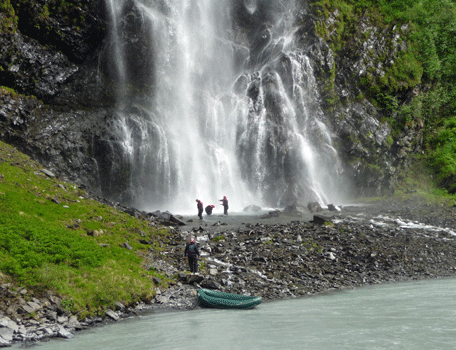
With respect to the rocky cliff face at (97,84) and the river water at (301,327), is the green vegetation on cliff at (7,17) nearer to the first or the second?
the rocky cliff face at (97,84)

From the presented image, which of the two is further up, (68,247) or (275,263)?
(68,247)

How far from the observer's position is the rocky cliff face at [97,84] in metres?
33.7

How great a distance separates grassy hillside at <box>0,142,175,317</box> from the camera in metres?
11.9

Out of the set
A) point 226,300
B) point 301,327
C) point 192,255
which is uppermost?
point 192,255

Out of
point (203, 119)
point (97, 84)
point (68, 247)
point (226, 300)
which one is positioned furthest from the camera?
point (203, 119)

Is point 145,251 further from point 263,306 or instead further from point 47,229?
point 263,306

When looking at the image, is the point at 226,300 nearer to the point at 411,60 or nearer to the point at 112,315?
the point at 112,315

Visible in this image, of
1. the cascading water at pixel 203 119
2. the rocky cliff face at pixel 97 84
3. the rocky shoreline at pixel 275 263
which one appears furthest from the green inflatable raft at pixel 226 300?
the cascading water at pixel 203 119

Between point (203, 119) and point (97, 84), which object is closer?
point (97, 84)

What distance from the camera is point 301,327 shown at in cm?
1102

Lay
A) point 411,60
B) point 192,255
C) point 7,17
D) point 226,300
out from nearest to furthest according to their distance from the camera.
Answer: point 226,300 → point 192,255 → point 7,17 → point 411,60

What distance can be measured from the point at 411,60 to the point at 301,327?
52598 mm

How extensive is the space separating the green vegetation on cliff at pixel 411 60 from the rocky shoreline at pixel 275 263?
28471 mm


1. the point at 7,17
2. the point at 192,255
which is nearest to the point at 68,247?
the point at 192,255
